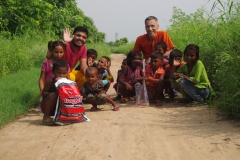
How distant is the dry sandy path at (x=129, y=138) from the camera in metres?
3.28

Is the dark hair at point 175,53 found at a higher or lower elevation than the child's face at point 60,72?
higher

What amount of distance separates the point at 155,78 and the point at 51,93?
2056mm

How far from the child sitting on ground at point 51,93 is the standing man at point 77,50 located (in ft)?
3.09

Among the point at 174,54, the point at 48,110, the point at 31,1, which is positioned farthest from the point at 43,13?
the point at 48,110

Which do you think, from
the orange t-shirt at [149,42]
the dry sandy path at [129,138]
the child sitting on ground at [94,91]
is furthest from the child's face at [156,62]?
the dry sandy path at [129,138]

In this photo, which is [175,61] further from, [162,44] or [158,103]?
[158,103]

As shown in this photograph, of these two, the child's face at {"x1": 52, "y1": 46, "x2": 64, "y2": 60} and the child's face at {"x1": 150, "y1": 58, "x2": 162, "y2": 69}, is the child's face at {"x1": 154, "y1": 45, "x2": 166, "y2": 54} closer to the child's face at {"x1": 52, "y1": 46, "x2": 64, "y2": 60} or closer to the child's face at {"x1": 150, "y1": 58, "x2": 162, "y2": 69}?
the child's face at {"x1": 150, "y1": 58, "x2": 162, "y2": 69}

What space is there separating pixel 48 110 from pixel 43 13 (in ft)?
34.9

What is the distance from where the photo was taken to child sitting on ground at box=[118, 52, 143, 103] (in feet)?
19.6

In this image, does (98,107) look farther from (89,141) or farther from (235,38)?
(235,38)

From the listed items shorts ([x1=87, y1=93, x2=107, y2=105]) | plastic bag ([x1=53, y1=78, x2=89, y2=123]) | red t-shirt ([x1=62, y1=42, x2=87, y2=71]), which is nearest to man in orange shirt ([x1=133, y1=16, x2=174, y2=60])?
red t-shirt ([x1=62, y1=42, x2=87, y2=71])

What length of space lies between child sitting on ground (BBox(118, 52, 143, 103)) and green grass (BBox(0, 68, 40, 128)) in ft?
5.22

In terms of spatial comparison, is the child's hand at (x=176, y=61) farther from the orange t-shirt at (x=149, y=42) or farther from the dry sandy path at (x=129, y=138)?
the dry sandy path at (x=129, y=138)

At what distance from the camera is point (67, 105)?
14.4 ft
